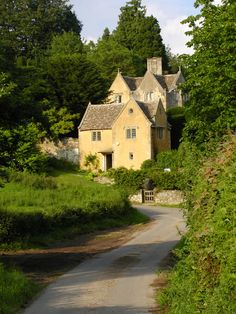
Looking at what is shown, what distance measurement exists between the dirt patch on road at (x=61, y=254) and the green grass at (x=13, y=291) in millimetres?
1864

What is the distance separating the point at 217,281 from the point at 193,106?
935 inches

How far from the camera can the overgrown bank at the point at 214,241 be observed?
8558 millimetres

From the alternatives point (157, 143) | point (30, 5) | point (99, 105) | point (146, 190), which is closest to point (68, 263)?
point (146, 190)

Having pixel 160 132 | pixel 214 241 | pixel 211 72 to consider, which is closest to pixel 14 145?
pixel 211 72

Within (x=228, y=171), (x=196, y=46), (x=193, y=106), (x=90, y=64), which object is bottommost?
(x=228, y=171)

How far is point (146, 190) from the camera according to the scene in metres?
57.3

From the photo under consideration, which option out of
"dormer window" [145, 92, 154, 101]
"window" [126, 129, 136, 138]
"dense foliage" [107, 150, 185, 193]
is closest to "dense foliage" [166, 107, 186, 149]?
"window" [126, 129, 136, 138]

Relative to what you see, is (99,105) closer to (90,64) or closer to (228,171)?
(90,64)

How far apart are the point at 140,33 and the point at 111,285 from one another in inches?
3731

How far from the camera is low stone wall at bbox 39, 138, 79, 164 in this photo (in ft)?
229

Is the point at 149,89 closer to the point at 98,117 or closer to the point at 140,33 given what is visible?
the point at 98,117

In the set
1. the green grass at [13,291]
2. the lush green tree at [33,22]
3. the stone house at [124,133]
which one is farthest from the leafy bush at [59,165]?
the green grass at [13,291]

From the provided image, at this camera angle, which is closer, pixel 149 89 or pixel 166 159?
pixel 166 159

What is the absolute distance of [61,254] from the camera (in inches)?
1092
